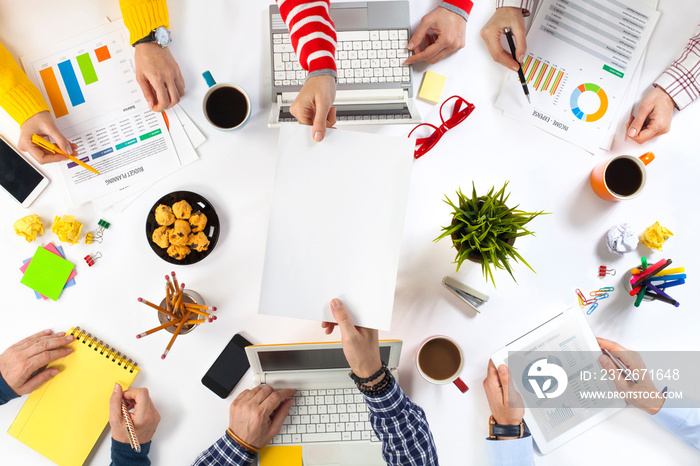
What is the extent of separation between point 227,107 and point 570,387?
1.12 m

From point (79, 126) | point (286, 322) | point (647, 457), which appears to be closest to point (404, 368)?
point (286, 322)

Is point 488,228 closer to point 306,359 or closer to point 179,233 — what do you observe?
point 306,359

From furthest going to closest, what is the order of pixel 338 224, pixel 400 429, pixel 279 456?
1. pixel 279 456
2. pixel 400 429
3. pixel 338 224

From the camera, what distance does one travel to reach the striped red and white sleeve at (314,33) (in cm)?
89

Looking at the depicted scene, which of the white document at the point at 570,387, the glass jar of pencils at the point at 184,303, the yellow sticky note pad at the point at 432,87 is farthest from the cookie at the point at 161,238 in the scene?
the white document at the point at 570,387

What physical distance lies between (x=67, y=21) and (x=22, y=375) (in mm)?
908

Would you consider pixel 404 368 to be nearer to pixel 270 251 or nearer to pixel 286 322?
pixel 286 322

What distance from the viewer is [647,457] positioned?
3.47 ft

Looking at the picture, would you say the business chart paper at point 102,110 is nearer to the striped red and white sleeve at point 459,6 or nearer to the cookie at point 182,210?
the cookie at point 182,210

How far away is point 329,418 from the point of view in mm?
1040

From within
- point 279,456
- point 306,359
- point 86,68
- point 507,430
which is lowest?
point 279,456

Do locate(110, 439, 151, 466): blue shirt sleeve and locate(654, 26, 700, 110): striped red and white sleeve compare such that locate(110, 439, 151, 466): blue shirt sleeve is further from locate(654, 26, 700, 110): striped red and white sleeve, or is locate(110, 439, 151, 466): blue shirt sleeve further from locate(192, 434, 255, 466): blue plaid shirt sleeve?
locate(654, 26, 700, 110): striped red and white sleeve

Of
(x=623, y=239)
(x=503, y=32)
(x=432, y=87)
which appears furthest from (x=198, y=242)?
(x=623, y=239)

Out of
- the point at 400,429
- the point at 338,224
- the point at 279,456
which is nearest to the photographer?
the point at 338,224
